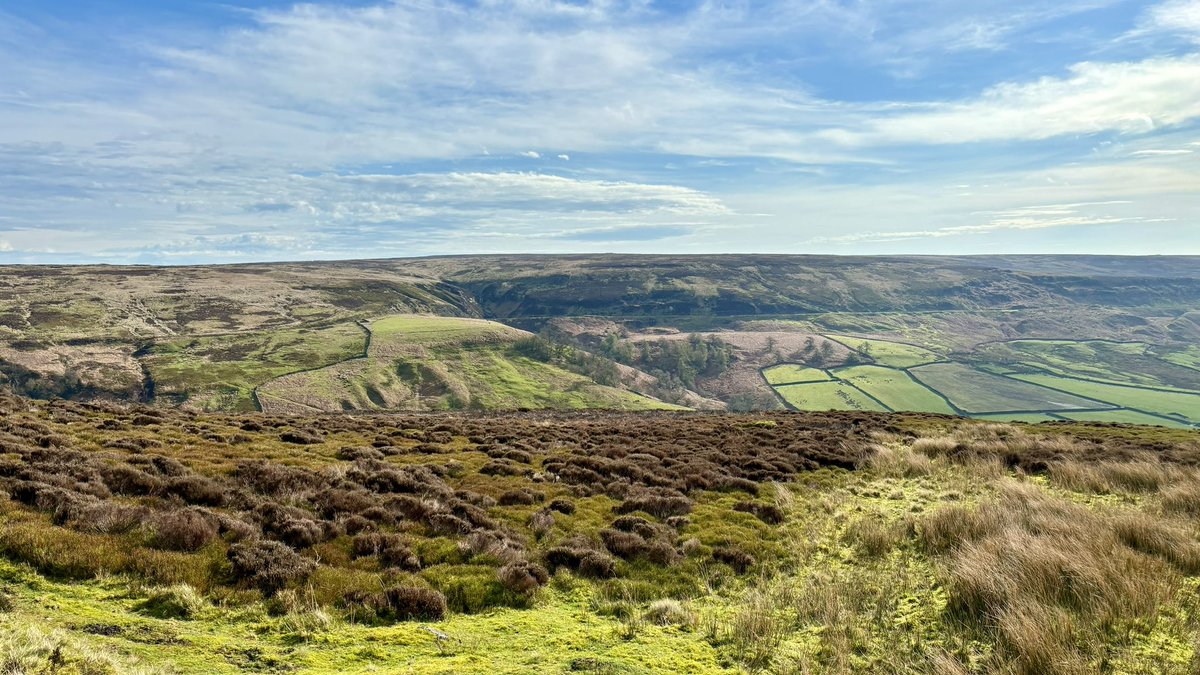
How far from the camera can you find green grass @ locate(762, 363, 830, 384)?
172 m

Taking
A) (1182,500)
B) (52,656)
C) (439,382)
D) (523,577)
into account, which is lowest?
(439,382)

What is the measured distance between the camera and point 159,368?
12100cm

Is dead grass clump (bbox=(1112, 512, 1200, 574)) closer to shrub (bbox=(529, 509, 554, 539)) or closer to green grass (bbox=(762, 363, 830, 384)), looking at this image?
shrub (bbox=(529, 509, 554, 539))

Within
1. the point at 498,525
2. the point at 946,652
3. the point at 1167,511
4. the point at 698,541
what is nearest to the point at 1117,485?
the point at 1167,511

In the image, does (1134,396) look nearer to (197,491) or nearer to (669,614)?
(669,614)

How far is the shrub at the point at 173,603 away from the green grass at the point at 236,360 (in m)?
106

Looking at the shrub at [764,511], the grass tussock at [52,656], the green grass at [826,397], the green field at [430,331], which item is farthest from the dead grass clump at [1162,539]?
the green field at [430,331]

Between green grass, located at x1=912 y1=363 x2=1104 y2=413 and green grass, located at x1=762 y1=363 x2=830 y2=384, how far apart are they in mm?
27945

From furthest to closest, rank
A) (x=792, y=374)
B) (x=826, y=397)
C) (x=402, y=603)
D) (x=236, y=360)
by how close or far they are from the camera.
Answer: (x=792, y=374), (x=826, y=397), (x=236, y=360), (x=402, y=603)

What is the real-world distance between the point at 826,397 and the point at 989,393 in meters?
48.1

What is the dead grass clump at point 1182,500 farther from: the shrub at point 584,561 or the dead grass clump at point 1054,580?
the shrub at point 584,561

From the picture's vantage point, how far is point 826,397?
474ft

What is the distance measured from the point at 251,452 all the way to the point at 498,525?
42.8ft

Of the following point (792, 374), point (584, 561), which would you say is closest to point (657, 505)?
point (584, 561)
